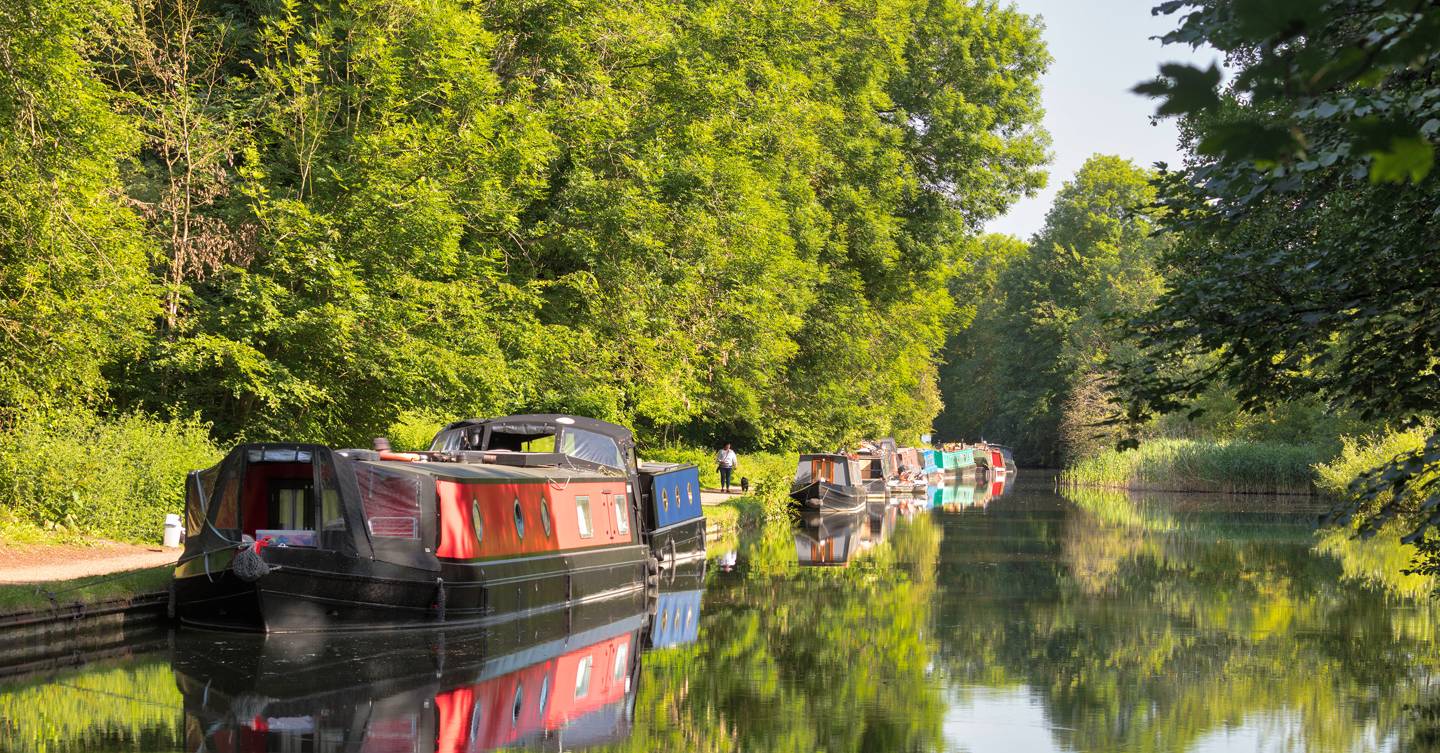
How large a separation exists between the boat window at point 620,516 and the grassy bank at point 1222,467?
1041 inches

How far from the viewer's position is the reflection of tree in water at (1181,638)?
11508mm

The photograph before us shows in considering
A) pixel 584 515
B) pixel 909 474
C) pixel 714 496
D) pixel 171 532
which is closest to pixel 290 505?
pixel 171 532

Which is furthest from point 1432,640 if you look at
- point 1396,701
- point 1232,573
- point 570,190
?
point 570,190

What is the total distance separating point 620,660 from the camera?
14289 mm

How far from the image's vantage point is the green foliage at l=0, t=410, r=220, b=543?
17.3 metres

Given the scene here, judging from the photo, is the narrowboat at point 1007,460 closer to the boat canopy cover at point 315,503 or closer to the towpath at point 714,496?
the towpath at point 714,496

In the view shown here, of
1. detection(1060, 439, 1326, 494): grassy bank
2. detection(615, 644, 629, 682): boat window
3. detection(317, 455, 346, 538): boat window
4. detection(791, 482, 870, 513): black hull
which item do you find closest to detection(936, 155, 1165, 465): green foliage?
detection(1060, 439, 1326, 494): grassy bank

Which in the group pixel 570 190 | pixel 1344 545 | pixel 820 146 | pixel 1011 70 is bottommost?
pixel 1344 545

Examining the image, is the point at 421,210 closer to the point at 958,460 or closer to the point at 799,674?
the point at 799,674

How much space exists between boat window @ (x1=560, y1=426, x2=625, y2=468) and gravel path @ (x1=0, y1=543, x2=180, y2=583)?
522 cm

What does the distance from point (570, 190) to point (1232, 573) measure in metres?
13.0

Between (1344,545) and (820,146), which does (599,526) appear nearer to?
(1344,545)

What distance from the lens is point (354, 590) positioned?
47.3 feet

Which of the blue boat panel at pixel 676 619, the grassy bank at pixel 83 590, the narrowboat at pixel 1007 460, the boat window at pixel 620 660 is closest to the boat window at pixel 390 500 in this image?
the grassy bank at pixel 83 590
